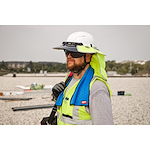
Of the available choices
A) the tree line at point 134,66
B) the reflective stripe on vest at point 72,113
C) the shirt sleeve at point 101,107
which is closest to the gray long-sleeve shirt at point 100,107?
the shirt sleeve at point 101,107

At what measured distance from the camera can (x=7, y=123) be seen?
5.10m

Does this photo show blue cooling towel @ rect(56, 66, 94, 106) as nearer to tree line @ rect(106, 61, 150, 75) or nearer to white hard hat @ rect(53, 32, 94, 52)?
white hard hat @ rect(53, 32, 94, 52)

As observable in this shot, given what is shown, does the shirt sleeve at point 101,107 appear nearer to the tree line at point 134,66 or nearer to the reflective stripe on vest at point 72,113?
the reflective stripe on vest at point 72,113

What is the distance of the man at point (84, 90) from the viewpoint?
157 cm

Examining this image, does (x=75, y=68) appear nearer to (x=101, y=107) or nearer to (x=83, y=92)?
(x=83, y=92)

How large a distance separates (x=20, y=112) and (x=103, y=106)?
4.86 m

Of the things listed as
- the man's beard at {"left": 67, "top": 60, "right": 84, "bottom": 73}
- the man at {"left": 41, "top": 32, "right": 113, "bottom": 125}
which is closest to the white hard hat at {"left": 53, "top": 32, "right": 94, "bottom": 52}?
the man at {"left": 41, "top": 32, "right": 113, "bottom": 125}

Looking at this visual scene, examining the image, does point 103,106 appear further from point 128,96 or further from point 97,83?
point 128,96

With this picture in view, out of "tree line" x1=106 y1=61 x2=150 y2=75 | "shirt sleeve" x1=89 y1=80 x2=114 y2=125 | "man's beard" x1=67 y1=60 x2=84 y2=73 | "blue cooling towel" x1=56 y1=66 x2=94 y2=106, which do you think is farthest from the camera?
"tree line" x1=106 y1=61 x2=150 y2=75

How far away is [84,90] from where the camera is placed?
1.70m

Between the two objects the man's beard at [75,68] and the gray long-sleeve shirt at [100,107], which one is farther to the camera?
the man's beard at [75,68]

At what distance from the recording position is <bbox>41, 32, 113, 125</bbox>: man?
1.57 m

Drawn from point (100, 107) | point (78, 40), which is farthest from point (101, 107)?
point (78, 40)

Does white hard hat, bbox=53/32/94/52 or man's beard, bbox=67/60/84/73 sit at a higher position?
white hard hat, bbox=53/32/94/52
